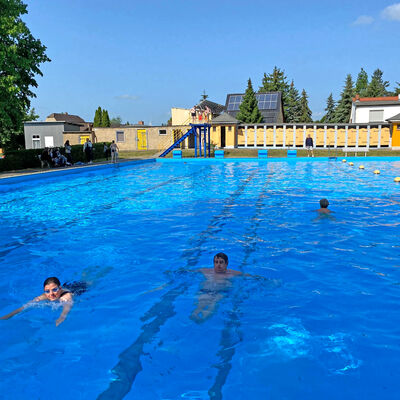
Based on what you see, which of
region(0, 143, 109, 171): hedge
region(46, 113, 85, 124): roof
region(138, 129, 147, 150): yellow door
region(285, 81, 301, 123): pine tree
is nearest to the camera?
region(0, 143, 109, 171): hedge

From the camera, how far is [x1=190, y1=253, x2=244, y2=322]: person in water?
17.5 ft

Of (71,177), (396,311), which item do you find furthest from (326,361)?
(71,177)

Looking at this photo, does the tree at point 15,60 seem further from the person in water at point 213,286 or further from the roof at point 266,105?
the roof at point 266,105

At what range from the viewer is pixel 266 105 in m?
46.4

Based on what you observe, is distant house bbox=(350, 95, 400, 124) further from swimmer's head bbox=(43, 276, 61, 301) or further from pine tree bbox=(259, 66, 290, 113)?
swimmer's head bbox=(43, 276, 61, 301)

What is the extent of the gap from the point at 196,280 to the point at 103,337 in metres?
1.97

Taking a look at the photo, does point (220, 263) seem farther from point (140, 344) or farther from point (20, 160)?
point (20, 160)

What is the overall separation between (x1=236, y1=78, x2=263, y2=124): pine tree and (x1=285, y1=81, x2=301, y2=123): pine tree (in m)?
22.7

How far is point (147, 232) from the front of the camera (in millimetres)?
9344

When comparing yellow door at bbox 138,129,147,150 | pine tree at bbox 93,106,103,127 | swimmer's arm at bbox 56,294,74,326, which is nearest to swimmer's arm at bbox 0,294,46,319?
swimmer's arm at bbox 56,294,74,326

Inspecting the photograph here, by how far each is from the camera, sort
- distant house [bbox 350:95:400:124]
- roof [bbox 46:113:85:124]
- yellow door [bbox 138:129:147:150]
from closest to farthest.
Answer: distant house [bbox 350:95:400:124] → yellow door [bbox 138:129:147:150] → roof [bbox 46:113:85:124]

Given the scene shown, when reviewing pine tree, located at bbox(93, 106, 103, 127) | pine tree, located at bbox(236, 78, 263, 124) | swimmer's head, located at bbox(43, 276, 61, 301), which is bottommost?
swimmer's head, located at bbox(43, 276, 61, 301)

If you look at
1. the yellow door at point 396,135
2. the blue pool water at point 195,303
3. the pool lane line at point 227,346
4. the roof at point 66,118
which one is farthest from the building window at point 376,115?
the roof at point 66,118

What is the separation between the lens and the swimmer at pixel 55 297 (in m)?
5.27
